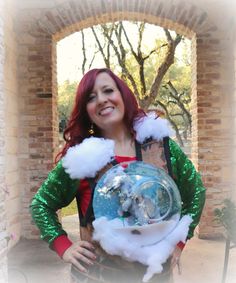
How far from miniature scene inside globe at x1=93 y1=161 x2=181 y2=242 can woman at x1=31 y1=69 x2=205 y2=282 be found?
0.09m

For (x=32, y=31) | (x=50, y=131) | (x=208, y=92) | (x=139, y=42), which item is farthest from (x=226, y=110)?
(x=139, y=42)

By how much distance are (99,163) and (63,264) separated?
129 inches

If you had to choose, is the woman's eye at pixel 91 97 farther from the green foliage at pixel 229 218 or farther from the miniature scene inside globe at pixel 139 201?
the green foliage at pixel 229 218

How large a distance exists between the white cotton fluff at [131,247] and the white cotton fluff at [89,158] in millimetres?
171

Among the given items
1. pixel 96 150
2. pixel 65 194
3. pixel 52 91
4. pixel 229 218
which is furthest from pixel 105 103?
pixel 52 91

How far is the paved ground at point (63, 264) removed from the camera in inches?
159

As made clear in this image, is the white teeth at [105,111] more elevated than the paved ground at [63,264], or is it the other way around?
the white teeth at [105,111]

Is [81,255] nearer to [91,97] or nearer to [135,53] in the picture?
[91,97]

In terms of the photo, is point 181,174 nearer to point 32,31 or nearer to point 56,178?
point 56,178

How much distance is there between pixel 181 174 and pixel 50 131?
160 inches

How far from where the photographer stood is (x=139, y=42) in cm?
1084

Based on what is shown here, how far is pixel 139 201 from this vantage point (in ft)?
4.27

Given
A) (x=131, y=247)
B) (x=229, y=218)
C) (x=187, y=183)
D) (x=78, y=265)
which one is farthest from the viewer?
(x=229, y=218)

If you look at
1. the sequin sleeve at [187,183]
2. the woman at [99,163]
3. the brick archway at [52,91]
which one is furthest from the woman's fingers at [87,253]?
the brick archway at [52,91]
